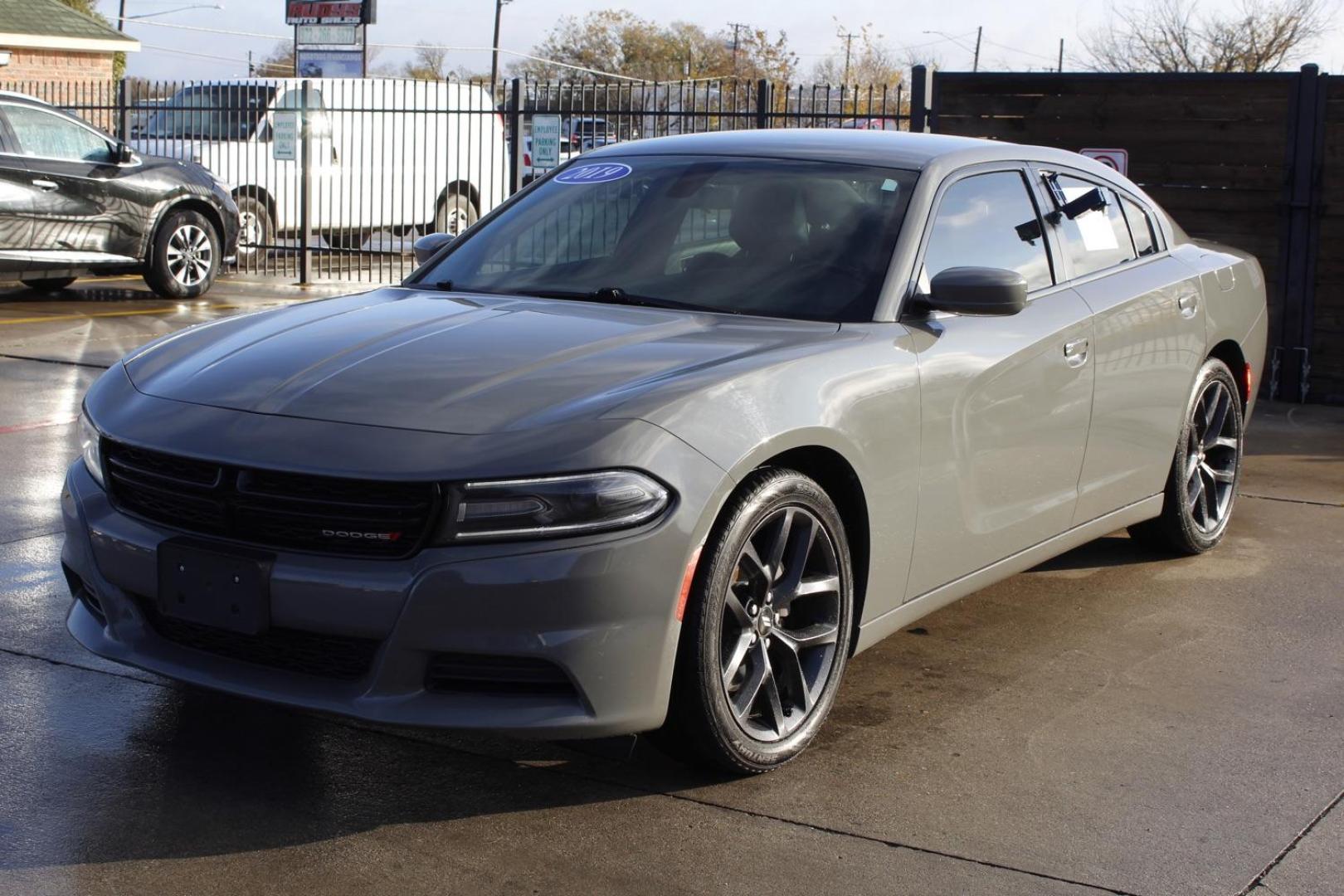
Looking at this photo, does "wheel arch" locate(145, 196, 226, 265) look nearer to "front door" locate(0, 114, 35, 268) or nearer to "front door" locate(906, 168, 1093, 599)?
"front door" locate(0, 114, 35, 268)

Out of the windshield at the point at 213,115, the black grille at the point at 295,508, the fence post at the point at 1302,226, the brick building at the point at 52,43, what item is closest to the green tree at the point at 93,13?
the brick building at the point at 52,43

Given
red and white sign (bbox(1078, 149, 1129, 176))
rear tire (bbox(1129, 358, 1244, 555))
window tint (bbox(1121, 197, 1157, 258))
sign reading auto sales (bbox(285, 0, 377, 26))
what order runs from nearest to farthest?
window tint (bbox(1121, 197, 1157, 258)) < rear tire (bbox(1129, 358, 1244, 555)) < red and white sign (bbox(1078, 149, 1129, 176)) < sign reading auto sales (bbox(285, 0, 377, 26))

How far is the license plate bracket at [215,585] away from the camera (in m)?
3.55

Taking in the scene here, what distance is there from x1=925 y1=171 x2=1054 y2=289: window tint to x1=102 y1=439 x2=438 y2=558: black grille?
6.14 ft

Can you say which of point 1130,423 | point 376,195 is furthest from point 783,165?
point 376,195

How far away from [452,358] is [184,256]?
11955mm

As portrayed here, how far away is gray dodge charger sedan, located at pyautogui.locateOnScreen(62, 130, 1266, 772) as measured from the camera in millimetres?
3502

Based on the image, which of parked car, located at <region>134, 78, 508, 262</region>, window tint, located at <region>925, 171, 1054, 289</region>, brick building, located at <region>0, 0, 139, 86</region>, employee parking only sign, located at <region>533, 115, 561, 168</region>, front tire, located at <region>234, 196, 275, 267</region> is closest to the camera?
window tint, located at <region>925, 171, 1054, 289</region>

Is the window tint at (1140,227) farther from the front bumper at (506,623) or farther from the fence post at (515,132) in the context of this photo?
the fence post at (515,132)

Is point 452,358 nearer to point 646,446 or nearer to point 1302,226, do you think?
point 646,446

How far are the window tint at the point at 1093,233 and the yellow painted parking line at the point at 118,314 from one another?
978cm

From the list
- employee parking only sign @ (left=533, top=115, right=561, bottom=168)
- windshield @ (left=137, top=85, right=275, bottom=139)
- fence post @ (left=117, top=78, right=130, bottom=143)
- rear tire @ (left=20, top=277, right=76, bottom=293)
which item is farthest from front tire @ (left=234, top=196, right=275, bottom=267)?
employee parking only sign @ (left=533, top=115, right=561, bottom=168)

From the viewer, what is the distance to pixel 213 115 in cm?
2144

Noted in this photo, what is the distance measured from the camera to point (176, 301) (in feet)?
49.9
